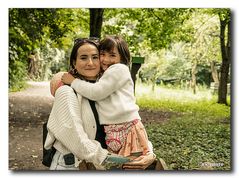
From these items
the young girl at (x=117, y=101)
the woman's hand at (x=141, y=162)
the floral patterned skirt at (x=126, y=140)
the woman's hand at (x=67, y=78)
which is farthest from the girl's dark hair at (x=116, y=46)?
the woman's hand at (x=141, y=162)

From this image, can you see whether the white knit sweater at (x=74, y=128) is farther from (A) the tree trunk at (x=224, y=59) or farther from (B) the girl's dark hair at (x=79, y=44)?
(A) the tree trunk at (x=224, y=59)

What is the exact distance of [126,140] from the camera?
6.34 feet

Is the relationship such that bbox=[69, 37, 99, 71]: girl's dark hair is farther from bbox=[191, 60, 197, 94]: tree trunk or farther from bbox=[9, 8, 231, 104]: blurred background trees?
bbox=[191, 60, 197, 94]: tree trunk

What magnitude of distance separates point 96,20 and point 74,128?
2005mm

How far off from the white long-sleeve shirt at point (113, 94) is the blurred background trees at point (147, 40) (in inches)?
55.1

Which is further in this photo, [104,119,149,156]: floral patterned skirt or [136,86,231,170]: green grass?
[136,86,231,170]: green grass

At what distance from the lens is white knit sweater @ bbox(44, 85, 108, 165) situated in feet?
5.76

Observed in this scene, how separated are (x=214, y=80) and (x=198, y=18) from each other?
0.52 meters

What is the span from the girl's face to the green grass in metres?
1.51

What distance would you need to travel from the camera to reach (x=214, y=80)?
3.52 m

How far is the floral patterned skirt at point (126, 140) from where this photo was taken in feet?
6.25

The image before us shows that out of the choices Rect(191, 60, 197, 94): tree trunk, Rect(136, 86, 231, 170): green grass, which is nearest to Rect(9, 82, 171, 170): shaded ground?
Rect(136, 86, 231, 170): green grass
